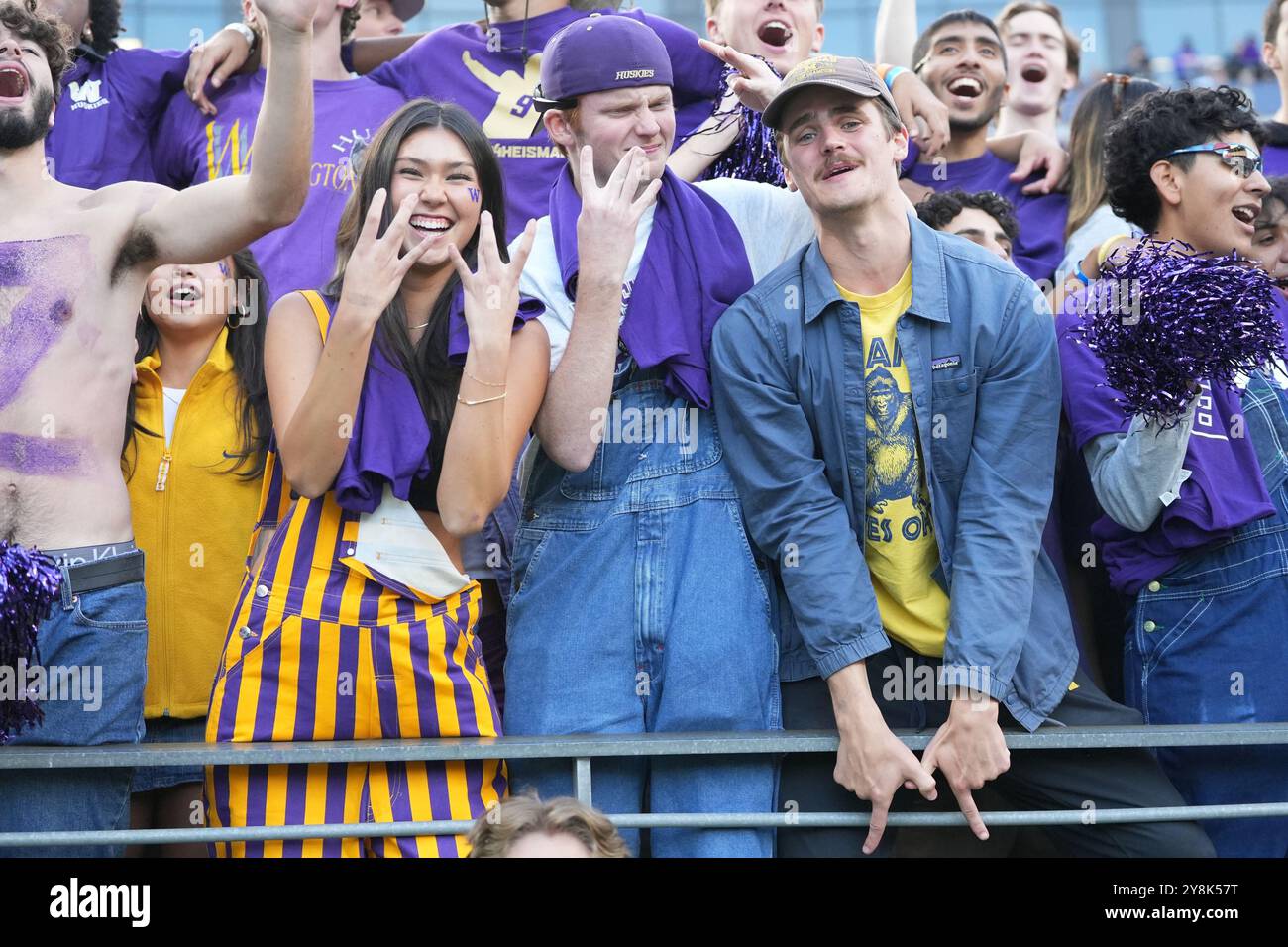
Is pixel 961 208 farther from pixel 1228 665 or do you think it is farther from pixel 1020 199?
pixel 1228 665

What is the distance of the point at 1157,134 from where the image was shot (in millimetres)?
4207

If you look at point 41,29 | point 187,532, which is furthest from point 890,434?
point 41,29

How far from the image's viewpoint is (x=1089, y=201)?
518 cm

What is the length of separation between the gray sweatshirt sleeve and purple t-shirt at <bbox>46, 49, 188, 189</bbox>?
3136 millimetres

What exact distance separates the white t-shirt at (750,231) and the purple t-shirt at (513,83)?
65cm

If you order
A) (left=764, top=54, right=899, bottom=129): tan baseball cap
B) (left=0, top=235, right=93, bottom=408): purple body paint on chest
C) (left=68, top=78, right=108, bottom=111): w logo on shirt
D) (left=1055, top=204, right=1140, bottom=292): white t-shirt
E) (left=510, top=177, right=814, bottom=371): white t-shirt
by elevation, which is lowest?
(left=0, top=235, right=93, bottom=408): purple body paint on chest

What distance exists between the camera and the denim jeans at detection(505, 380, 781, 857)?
11.4ft

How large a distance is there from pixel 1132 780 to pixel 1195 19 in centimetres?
2752

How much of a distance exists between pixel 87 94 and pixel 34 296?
159 cm

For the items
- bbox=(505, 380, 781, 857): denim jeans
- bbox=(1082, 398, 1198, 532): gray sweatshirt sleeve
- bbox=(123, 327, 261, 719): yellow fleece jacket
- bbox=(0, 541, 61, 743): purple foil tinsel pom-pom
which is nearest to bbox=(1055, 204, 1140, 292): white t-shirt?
bbox=(1082, 398, 1198, 532): gray sweatshirt sleeve

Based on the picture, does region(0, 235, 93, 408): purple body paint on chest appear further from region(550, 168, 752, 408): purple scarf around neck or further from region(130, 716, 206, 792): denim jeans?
region(550, 168, 752, 408): purple scarf around neck

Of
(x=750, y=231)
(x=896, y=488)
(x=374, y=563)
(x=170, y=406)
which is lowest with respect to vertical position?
(x=374, y=563)
